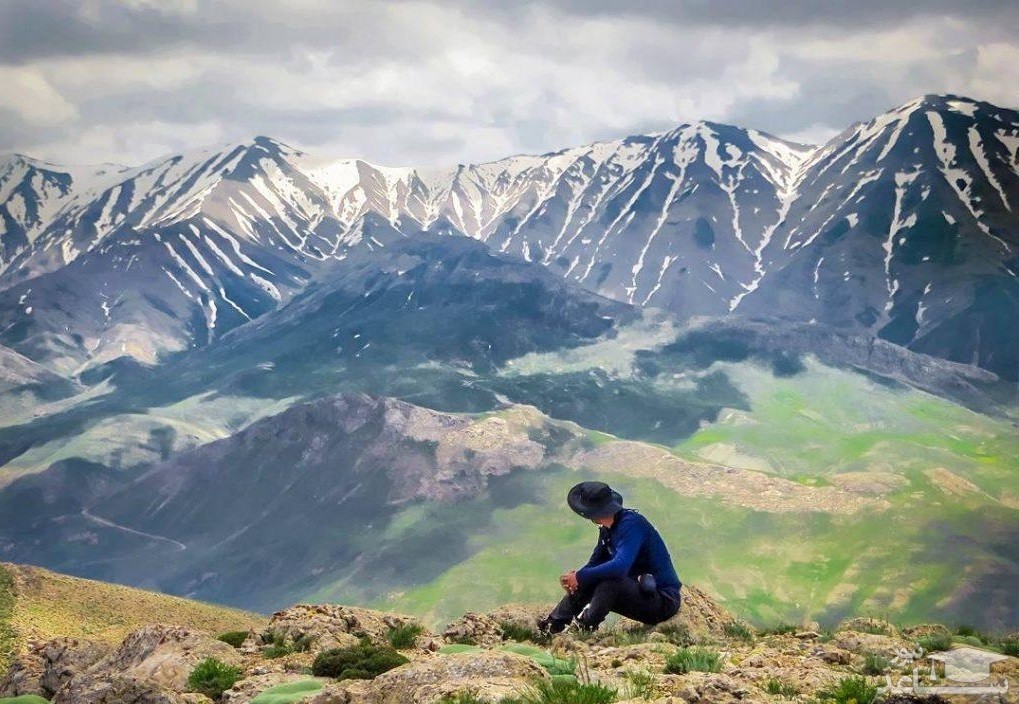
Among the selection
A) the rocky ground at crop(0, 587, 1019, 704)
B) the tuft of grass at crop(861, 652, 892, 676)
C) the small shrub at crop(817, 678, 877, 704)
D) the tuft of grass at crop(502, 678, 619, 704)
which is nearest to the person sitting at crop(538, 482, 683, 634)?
the rocky ground at crop(0, 587, 1019, 704)

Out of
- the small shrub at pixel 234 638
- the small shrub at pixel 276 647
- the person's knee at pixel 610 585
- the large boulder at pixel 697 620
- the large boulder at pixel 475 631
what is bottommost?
the small shrub at pixel 234 638

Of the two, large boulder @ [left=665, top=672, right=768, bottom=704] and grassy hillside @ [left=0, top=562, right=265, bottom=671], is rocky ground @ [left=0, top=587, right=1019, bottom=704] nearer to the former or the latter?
large boulder @ [left=665, top=672, right=768, bottom=704]

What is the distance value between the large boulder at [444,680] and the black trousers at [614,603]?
3342 mm

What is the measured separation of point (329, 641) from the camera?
26266 mm

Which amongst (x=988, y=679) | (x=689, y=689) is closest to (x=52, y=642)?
(x=689, y=689)

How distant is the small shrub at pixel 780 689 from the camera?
17391mm

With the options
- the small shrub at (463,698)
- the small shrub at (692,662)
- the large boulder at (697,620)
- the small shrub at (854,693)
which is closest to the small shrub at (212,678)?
the small shrub at (463,698)

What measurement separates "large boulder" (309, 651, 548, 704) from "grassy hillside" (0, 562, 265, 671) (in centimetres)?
6238

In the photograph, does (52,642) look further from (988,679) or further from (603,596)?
(988,679)

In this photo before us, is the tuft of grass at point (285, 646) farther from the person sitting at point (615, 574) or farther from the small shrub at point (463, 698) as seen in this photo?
the small shrub at point (463, 698)

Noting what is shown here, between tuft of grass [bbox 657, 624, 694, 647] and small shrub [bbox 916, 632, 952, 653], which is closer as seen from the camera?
small shrub [bbox 916, 632, 952, 653]

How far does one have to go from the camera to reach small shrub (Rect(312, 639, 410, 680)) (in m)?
20.9

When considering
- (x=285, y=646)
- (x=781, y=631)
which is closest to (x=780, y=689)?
(x=781, y=631)

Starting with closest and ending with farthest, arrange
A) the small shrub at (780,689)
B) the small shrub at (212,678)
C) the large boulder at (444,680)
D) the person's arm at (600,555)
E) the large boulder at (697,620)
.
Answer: the large boulder at (444,680) → the small shrub at (780,689) → the small shrub at (212,678) → the person's arm at (600,555) → the large boulder at (697,620)
